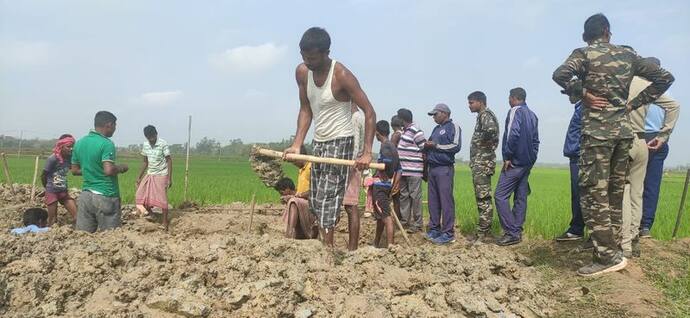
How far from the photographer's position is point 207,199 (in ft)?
32.8

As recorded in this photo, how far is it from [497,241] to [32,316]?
4.39 metres

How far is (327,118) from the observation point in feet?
12.3

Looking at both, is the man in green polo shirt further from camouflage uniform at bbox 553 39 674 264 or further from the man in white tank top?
camouflage uniform at bbox 553 39 674 264

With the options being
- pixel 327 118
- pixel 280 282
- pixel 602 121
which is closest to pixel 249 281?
pixel 280 282

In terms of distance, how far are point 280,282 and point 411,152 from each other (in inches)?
149

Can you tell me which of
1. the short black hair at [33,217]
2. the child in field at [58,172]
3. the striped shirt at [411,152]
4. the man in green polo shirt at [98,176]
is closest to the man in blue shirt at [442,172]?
the striped shirt at [411,152]

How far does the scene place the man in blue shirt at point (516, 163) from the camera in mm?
5133

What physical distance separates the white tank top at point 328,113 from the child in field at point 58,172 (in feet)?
12.6

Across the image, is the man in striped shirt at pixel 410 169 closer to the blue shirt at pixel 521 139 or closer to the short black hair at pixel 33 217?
the blue shirt at pixel 521 139

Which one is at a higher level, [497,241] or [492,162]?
[492,162]

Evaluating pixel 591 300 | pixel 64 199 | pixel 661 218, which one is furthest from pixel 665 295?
pixel 64 199

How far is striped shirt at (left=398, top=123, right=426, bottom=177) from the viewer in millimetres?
6109

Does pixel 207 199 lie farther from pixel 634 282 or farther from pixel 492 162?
pixel 634 282

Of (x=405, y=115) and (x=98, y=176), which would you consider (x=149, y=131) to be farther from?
(x=405, y=115)
